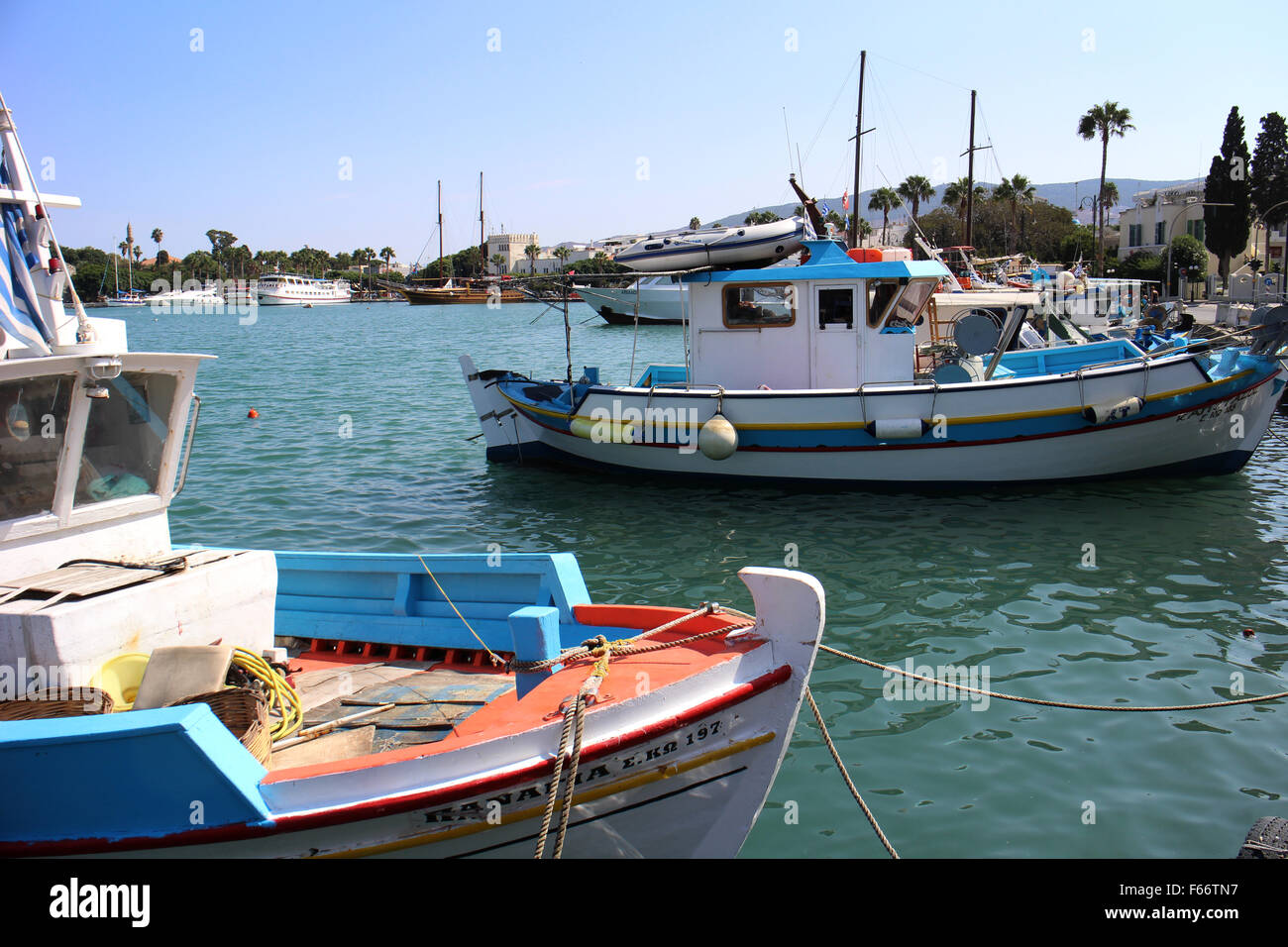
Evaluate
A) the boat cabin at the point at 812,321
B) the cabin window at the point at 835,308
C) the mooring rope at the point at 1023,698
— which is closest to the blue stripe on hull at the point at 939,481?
the boat cabin at the point at 812,321

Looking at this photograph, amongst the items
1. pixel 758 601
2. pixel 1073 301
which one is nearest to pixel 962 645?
pixel 758 601

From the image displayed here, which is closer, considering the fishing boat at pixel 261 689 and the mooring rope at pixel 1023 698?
the fishing boat at pixel 261 689

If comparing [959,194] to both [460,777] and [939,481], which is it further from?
[460,777]

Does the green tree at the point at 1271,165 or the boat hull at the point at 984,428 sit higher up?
the green tree at the point at 1271,165

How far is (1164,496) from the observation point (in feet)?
42.3

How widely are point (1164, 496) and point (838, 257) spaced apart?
18.7 feet

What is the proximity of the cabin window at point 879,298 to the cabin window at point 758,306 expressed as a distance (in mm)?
1127

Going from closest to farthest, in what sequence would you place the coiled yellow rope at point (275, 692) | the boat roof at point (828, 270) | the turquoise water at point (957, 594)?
1. the coiled yellow rope at point (275, 692)
2. the turquoise water at point (957, 594)
3. the boat roof at point (828, 270)

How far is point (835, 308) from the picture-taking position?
44.6 feet

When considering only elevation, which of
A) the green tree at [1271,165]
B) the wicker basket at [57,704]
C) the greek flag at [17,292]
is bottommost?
the wicker basket at [57,704]

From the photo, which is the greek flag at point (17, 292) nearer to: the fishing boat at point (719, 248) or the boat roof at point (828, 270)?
the fishing boat at point (719, 248)

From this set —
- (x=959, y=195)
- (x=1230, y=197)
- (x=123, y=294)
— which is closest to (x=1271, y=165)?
(x=1230, y=197)

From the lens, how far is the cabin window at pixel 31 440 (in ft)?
16.0
